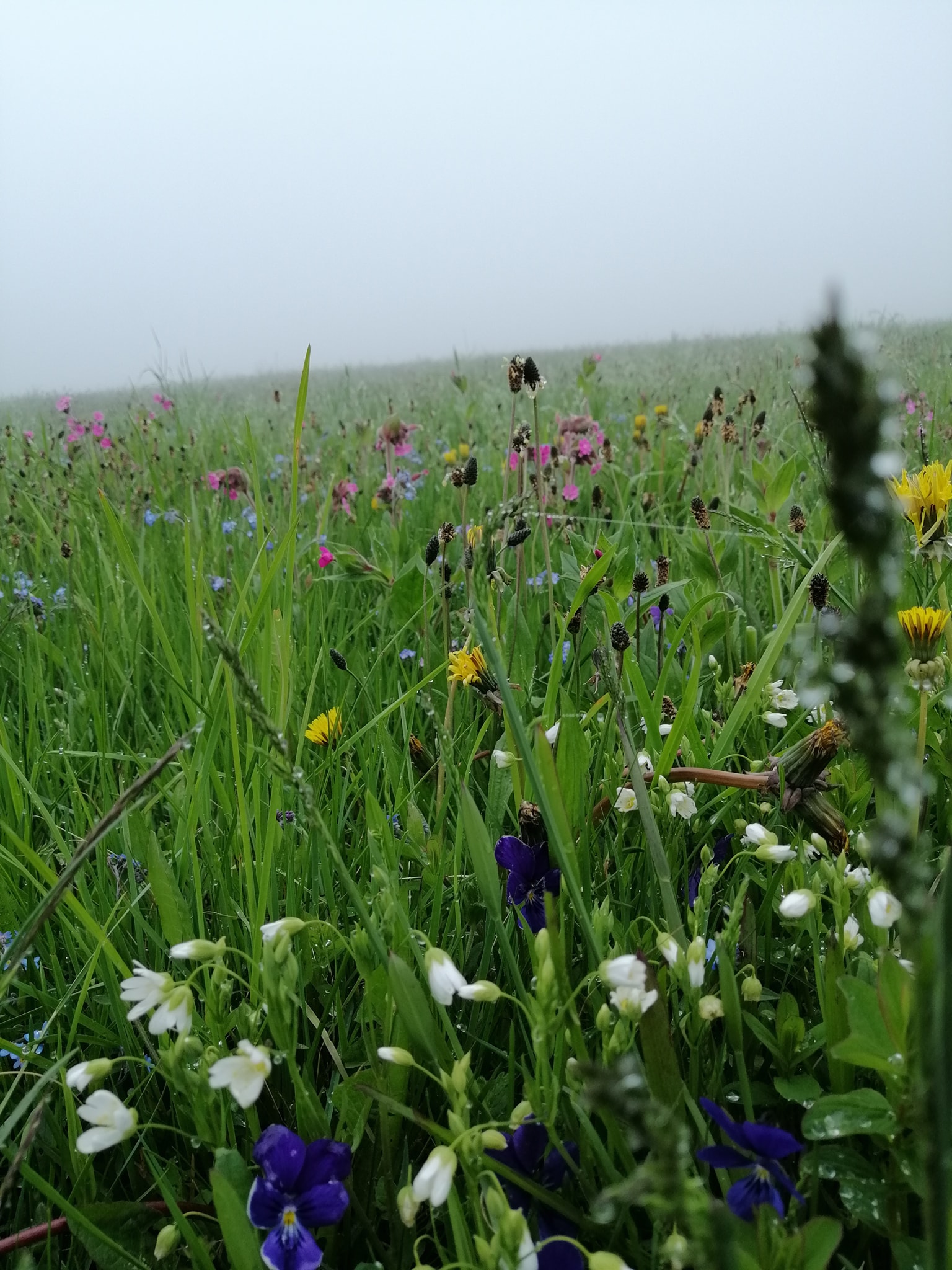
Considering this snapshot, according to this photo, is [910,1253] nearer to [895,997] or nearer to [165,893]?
[895,997]

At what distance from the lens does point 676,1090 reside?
2.62 ft

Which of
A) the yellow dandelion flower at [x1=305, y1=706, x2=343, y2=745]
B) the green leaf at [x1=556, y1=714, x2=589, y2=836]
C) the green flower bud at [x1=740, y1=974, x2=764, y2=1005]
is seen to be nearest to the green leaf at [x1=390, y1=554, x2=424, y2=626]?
the yellow dandelion flower at [x1=305, y1=706, x2=343, y2=745]

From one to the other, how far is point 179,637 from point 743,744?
1.32m

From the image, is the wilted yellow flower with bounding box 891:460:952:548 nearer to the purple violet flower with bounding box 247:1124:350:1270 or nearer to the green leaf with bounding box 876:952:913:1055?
the green leaf with bounding box 876:952:913:1055

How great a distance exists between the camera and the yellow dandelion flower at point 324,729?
58.6 inches

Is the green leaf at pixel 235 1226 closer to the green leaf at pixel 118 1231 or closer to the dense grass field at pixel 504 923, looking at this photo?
the dense grass field at pixel 504 923

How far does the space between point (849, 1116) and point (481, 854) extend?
401 mm

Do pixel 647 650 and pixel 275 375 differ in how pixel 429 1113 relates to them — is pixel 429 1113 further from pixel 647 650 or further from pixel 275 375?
pixel 275 375

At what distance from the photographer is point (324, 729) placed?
1.50 meters

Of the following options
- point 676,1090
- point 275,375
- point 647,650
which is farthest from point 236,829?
point 275,375

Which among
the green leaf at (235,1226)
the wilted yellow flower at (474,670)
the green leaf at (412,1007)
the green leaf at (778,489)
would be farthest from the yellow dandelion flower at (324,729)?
the green leaf at (778,489)

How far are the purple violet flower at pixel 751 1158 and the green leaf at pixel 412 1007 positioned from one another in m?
0.25

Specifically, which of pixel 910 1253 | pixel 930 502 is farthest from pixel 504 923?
pixel 930 502

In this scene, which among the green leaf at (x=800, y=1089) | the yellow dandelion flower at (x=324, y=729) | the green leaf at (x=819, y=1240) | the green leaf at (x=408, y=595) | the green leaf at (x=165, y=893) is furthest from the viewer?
the green leaf at (x=408, y=595)
